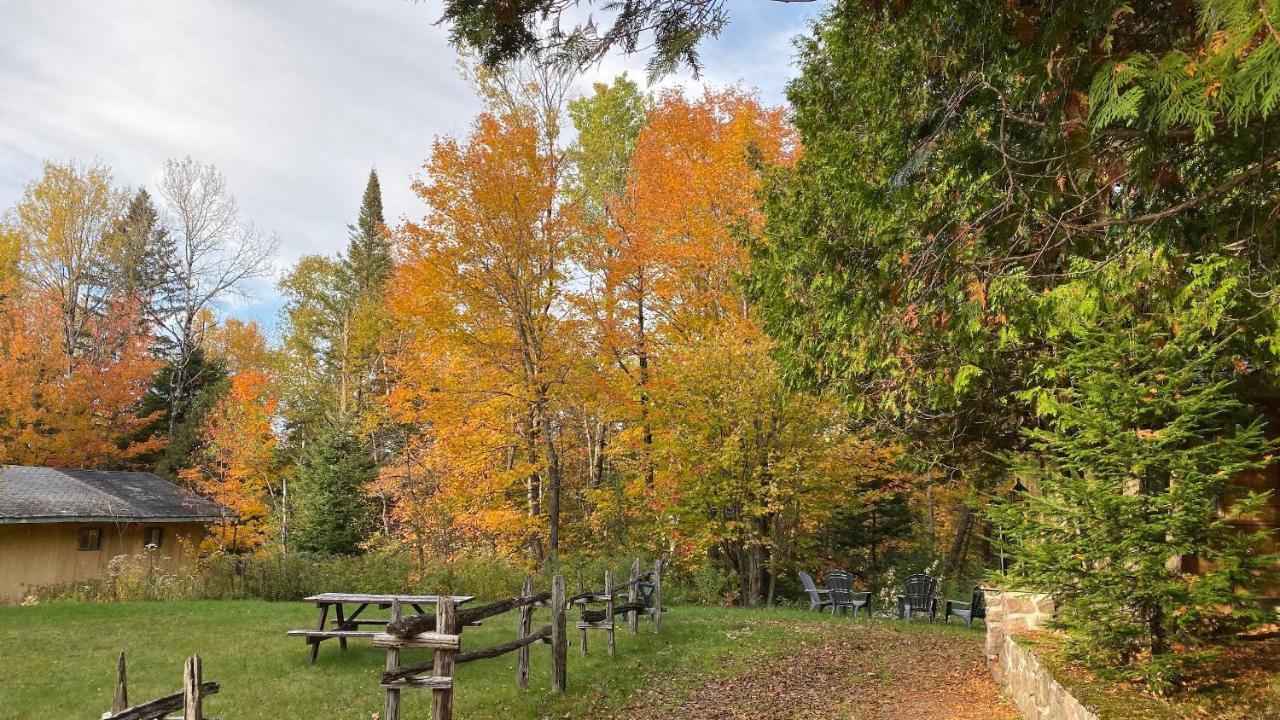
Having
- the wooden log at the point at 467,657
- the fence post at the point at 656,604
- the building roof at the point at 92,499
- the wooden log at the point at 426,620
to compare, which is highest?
the building roof at the point at 92,499

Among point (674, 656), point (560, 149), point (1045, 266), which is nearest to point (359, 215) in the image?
point (560, 149)

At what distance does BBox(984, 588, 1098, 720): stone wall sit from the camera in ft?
20.9

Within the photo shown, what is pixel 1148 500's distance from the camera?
6.05 m

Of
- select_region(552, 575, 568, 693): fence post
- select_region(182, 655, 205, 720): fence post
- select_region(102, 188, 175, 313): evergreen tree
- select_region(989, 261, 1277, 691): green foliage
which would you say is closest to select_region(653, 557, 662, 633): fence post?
select_region(552, 575, 568, 693): fence post

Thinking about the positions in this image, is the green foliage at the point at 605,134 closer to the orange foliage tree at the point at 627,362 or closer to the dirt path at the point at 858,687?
the orange foliage tree at the point at 627,362

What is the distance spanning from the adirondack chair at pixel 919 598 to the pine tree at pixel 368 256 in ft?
87.7

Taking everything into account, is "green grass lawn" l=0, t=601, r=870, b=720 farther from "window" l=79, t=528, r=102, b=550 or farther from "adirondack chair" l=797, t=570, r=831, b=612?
"window" l=79, t=528, r=102, b=550

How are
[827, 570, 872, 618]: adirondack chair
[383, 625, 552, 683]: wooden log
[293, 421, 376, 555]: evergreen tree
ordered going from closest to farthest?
[383, 625, 552, 683]: wooden log, [827, 570, 872, 618]: adirondack chair, [293, 421, 376, 555]: evergreen tree

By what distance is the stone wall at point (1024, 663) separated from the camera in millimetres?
6363

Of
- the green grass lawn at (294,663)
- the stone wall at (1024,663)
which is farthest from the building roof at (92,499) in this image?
the stone wall at (1024,663)

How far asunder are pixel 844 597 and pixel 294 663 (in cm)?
1074

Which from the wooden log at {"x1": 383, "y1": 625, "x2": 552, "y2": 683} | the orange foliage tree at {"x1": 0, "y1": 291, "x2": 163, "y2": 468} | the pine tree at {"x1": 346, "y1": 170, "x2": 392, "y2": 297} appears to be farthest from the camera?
the pine tree at {"x1": 346, "y1": 170, "x2": 392, "y2": 297}

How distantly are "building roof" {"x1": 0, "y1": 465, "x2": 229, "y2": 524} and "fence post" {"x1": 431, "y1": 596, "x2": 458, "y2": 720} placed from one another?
18.8 meters

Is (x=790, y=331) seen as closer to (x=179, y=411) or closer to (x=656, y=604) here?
(x=656, y=604)
